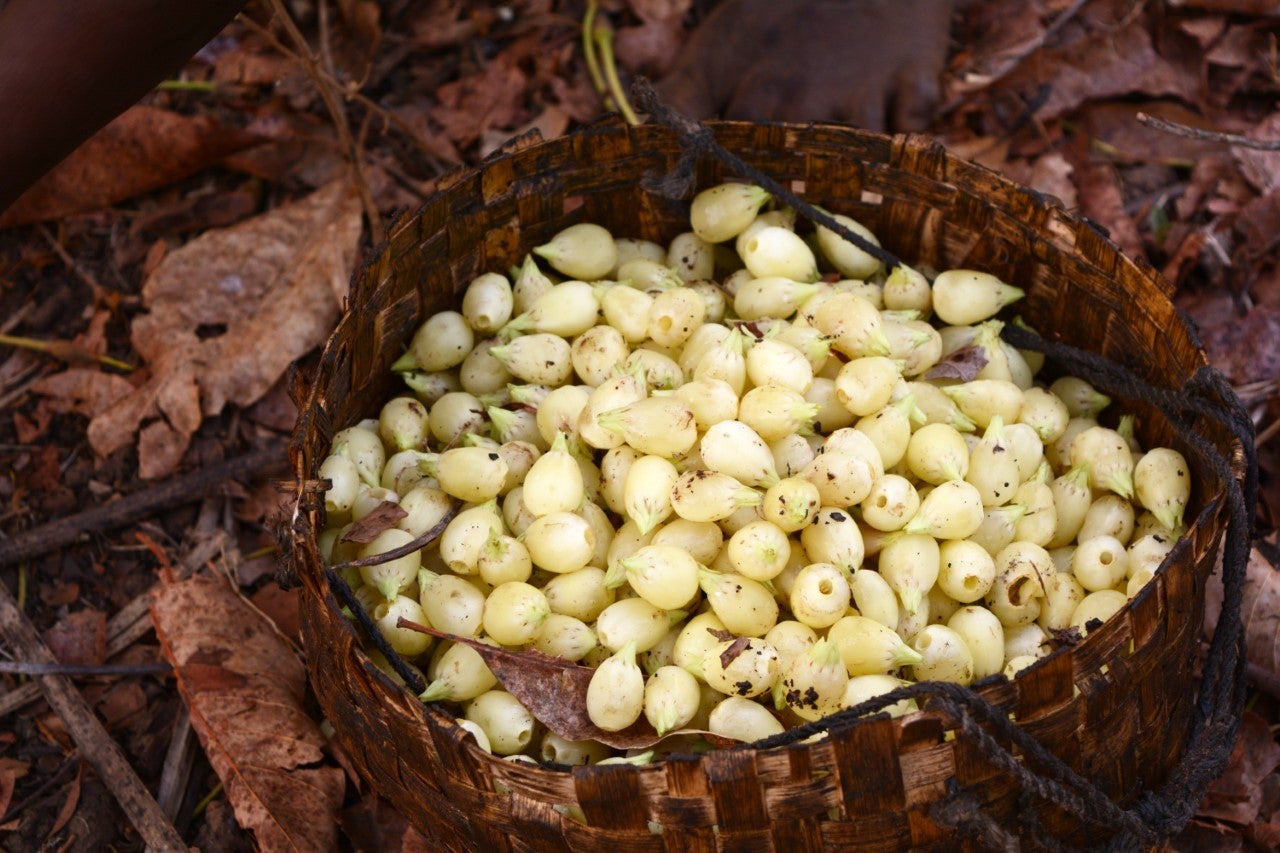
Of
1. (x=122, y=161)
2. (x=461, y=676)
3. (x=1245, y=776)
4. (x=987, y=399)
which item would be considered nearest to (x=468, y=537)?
(x=461, y=676)

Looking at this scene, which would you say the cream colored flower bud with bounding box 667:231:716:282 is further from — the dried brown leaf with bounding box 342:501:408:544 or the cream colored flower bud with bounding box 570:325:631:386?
the dried brown leaf with bounding box 342:501:408:544

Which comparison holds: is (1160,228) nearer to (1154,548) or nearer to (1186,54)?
(1186,54)

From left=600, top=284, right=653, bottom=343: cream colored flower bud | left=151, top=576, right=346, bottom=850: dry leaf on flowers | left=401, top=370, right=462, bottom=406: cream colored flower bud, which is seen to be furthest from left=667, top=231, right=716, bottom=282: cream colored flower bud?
left=151, top=576, right=346, bottom=850: dry leaf on flowers

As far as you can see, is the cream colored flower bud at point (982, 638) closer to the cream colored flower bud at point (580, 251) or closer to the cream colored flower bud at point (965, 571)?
the cream colored flower bud at point (965, 571)

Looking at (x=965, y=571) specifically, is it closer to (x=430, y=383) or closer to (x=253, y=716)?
(x=430, y=383)

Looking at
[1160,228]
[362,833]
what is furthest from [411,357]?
[1160,228]

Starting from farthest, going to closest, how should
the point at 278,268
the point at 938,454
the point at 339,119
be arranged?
the point at 278,268 → the point at 339,119 → the point at 938,454

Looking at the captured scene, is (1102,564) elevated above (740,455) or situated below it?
below
